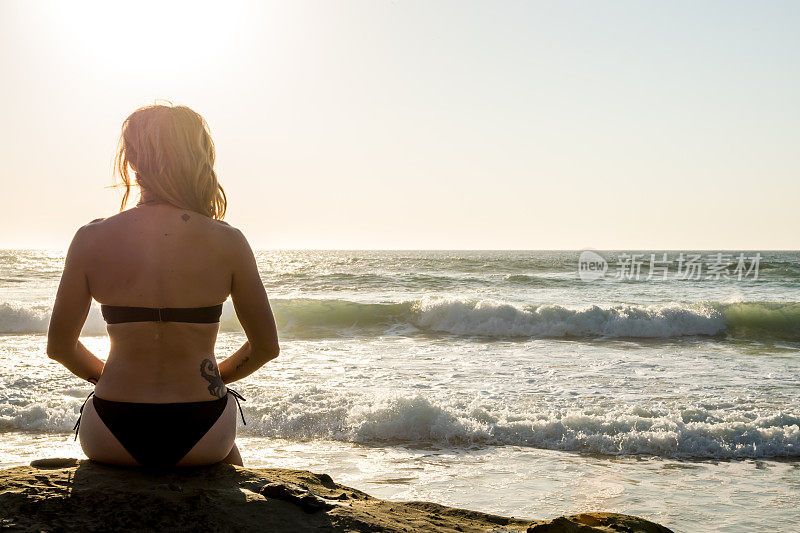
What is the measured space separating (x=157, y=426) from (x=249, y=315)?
0.45 metres

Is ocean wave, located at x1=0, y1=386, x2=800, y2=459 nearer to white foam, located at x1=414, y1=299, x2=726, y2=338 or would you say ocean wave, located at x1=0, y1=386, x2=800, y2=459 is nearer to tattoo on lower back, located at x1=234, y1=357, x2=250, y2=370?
tattoo on lower back, located at x1=234, y1=357, x2=250, y2=370

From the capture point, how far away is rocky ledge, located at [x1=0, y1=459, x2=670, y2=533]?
5.61 feet

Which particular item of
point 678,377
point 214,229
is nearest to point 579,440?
point 678,377

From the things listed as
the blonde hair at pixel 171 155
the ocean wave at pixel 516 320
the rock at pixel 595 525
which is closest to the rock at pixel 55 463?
the blonde hair at pixel 171 155

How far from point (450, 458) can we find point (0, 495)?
3.71 meters

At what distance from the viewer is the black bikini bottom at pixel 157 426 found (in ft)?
6.46

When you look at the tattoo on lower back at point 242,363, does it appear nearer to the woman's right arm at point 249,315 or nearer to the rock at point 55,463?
the woman's right arm at point 249,315

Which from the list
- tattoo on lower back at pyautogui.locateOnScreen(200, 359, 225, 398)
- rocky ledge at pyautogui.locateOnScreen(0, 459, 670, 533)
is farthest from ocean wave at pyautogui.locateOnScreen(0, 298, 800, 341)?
tattoo on lower back at pyautogui.locateOnScreen(200, 359, 225, 398)

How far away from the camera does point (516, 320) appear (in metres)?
16.0

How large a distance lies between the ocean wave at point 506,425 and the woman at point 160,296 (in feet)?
12.1

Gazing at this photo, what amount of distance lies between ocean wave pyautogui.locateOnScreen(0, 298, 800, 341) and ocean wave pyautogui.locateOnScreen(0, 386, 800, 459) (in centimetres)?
814

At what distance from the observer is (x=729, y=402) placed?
677 centimetres

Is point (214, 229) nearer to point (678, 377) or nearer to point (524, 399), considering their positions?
point (524, 399)

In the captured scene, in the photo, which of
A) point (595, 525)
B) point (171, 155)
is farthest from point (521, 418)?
point (171, 155)
